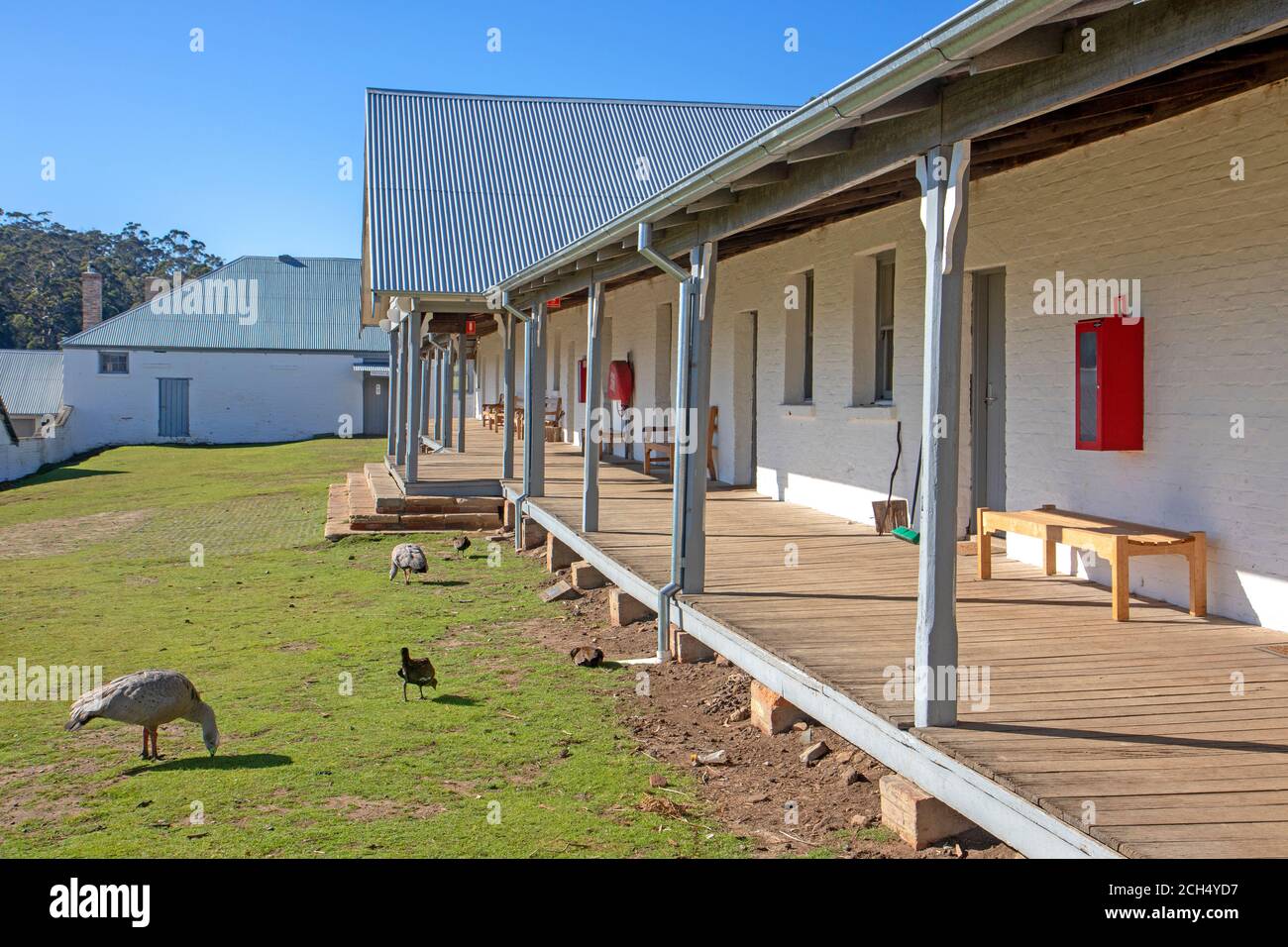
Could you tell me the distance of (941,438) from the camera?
183 inches

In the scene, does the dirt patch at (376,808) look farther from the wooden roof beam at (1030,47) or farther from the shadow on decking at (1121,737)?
the wooden roof beam at (1030,47)

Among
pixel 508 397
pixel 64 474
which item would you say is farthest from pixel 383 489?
pixel 64 474

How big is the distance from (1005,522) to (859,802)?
2.59 m

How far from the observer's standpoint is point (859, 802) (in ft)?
17.9

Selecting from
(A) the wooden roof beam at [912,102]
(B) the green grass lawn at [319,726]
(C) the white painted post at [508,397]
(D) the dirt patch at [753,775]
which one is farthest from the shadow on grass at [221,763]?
(C) the white painted post at [508,397]

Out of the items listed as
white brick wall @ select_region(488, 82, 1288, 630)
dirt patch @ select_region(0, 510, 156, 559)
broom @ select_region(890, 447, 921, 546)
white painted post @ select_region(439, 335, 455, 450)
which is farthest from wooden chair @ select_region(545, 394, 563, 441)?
broom @ select_region(890, 447, 921, 546)

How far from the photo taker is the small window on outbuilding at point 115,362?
1617 inches

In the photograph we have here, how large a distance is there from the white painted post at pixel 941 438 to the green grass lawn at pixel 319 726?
3.91 ft

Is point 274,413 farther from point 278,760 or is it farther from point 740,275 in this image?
point 278,760

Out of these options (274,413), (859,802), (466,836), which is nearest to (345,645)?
(466,836)

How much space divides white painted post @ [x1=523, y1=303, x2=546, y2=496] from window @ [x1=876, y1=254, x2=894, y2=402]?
383 centimetres
